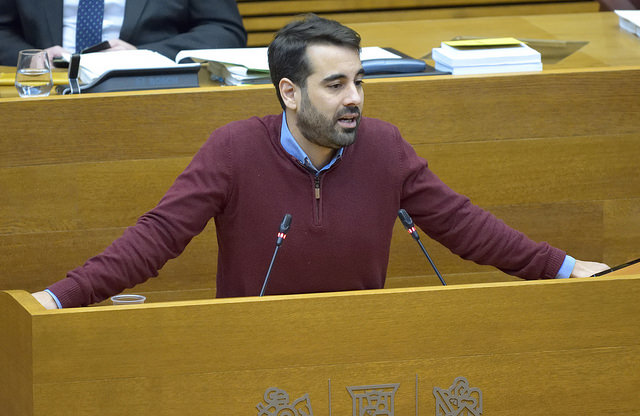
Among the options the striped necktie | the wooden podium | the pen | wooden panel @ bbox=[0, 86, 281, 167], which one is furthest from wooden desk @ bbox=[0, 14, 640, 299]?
the wooden podium

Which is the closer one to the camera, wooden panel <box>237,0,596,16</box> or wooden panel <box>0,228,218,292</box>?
wooden panel <box>0,228,218,292</box>

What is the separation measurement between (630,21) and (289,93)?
1.77 m

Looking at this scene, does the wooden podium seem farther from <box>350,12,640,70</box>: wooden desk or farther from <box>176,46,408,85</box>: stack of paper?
<box>350,12,640,70</box>: wooden desk

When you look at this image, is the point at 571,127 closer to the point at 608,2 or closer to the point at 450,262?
the point at 450,262

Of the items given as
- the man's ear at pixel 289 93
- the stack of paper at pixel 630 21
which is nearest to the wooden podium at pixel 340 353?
the man's ear at pixel 289 93

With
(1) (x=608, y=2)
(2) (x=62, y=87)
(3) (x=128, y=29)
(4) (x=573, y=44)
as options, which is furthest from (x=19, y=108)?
(1) (x=608, y=2)

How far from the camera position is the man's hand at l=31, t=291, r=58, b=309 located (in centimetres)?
184

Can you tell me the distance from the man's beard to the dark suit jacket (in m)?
1.22

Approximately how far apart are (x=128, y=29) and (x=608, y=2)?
93.1 inches

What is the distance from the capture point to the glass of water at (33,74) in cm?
266

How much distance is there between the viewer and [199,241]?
2.77 m

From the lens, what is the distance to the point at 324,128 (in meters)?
2.17

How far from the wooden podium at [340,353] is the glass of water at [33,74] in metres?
1.02

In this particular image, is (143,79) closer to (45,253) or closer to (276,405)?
(45,253)
